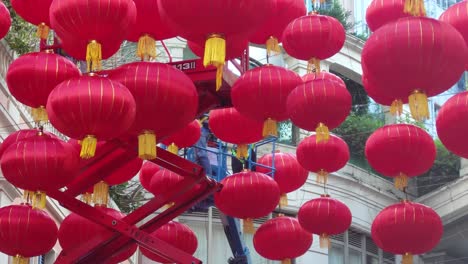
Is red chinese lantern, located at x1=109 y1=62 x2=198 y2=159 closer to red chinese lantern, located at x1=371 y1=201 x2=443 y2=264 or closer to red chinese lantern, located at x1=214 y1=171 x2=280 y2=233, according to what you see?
red chinese lantern, located at x1=214 y1=171 x2=280 y2=233

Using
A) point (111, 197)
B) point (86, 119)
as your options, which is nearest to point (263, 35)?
point (86, 119)

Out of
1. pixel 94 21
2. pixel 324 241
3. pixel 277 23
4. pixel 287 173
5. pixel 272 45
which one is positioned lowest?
pixel 324 241

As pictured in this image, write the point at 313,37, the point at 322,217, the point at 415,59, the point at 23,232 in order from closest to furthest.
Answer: the point at 415,59
the point at 23,232
the point at 313,37
the point at 322,217

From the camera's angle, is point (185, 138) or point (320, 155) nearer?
point (320, 155)

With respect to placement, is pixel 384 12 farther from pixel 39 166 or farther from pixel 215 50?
pixel 39 166

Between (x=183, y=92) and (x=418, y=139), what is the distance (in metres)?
3.29

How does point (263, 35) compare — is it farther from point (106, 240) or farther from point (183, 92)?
point (106, 240)

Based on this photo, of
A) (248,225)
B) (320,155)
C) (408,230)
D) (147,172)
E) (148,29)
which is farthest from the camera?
(147,172)

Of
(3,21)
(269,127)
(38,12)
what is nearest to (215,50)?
(269,127)

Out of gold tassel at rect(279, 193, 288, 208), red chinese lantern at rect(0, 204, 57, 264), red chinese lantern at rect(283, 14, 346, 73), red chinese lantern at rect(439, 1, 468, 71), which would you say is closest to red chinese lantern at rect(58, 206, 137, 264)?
red chinese lantern at rect(0, 204, 57, 264)

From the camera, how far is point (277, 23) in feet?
42.1

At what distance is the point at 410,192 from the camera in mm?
29141

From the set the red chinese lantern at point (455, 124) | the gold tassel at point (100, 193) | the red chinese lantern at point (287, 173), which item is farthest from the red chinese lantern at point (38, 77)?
the red chinese lantern at point (287, 173)

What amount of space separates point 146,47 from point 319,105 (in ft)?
7.20
